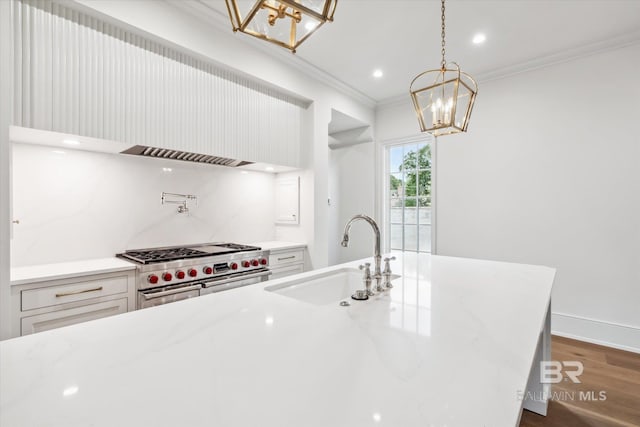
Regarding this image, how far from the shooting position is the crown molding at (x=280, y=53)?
7.16 ft

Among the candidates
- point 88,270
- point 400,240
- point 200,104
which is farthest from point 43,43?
point 400,240

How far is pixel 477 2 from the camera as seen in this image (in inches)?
84.7

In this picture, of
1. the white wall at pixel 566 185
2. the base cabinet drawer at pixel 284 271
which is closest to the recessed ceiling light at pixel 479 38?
the white wall at pixel 566 185

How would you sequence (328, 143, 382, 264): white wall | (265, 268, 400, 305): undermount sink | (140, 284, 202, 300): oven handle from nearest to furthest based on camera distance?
(265, 268, 400, 305): undermount sink < (140, 284, 202, 300): oven handle < (328, 143, 382, 264): white wall

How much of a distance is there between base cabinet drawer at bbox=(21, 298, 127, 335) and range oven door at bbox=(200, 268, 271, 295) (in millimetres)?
536

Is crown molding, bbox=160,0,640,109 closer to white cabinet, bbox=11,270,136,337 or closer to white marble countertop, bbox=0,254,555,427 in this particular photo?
white cabinet, bbox=11,270,136,337

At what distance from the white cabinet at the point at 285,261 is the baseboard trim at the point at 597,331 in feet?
8.46

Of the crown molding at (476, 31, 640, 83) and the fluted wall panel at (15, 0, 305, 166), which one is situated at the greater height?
the crown molding at (476, 31, 640, 83)

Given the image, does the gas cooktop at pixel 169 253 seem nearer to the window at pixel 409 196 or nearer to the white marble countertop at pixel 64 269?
the white marble countertop at pixel 64 269

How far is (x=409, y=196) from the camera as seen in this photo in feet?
13.1

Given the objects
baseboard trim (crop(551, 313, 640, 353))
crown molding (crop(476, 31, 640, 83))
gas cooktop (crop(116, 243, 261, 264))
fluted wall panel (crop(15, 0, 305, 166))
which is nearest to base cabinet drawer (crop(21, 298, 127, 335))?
gas cooktop (crop(116, 243, 261, 264))

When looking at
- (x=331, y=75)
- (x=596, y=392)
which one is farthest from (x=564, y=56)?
(x=596, y=392)

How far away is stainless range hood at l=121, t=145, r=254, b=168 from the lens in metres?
2.26

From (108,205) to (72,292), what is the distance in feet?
2.71
